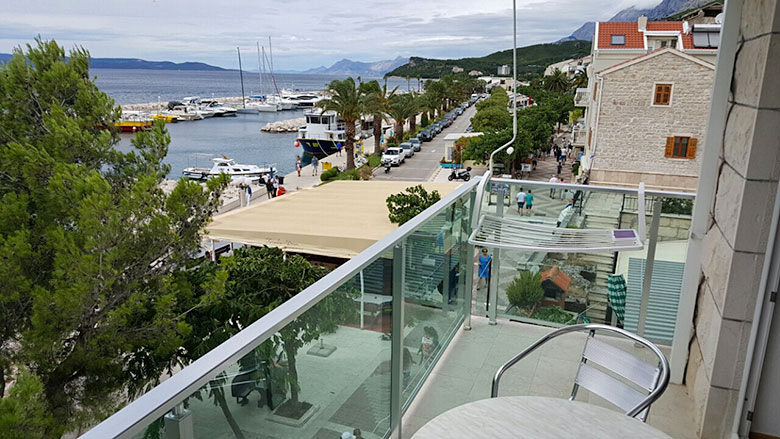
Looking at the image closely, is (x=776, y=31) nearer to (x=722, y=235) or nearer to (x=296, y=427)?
(x=722, y=235)

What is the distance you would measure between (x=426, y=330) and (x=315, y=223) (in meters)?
7.81

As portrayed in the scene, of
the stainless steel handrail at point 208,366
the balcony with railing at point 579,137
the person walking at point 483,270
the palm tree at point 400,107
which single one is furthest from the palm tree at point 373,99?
the stainless steel handrail at point 208,366

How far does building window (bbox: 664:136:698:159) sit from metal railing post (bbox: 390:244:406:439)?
25.9m

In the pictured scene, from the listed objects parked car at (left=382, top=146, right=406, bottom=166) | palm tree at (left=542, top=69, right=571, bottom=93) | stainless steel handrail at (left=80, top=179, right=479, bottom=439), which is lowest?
parked car at (left=382, top=146, right=406, bottom=166)

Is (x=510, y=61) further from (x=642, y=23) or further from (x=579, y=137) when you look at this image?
(x=642, y=23)

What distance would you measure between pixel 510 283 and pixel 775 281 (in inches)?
76.2

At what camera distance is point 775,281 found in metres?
2.13

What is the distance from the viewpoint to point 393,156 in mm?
36781

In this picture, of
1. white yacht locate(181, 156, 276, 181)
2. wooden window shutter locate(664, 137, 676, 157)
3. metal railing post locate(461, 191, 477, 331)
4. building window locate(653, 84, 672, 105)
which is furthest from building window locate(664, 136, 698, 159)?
white yacht locate(181, 156, 276, 181)

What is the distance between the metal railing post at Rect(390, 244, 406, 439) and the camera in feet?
7.57

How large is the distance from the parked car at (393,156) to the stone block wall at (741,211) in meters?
33.9

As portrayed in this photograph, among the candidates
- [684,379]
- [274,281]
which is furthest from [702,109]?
[684,379]

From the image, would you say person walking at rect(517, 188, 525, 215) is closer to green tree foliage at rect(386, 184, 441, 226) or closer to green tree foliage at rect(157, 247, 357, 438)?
green tree foliage at rect(157, 247, 357, 438)

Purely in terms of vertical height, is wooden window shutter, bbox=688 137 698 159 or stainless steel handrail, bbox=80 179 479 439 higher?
stainless steel handrail, bbox=80 179 479 439
